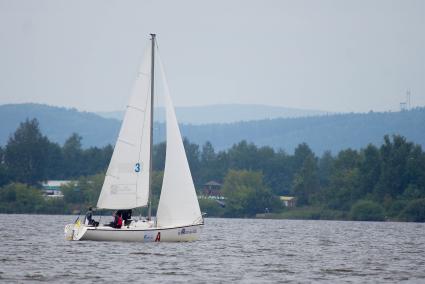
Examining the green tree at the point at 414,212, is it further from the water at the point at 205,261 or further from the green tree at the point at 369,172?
the water at the point at 205,261

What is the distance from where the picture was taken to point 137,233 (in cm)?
6431

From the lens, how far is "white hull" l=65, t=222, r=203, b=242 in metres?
64.5

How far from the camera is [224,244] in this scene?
73125 mm

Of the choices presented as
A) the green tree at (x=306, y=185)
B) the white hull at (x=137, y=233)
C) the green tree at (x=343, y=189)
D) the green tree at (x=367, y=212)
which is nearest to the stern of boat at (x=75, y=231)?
the white hull at (x=137, y=233)

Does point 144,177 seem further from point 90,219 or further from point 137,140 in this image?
point 90,219

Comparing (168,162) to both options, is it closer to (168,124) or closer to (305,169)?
(168,124)

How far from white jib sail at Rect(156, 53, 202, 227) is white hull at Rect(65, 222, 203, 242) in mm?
596

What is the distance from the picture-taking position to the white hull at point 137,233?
6450 cm

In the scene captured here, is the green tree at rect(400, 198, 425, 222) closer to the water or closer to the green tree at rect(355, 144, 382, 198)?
the green tree at rect(355, 144, 382, 198)

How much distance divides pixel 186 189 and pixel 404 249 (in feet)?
51.1

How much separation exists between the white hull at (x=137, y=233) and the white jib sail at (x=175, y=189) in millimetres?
596

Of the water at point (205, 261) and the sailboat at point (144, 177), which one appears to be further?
the sailboat at point (144, 177)

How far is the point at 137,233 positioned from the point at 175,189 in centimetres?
390

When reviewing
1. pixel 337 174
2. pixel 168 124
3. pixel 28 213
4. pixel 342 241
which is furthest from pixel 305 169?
pixel 168 124
